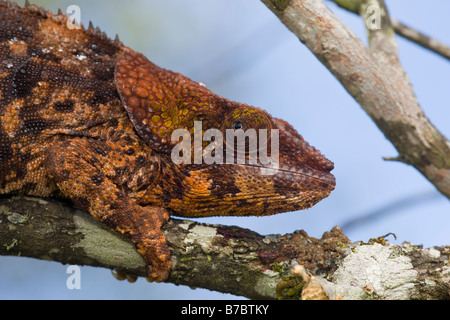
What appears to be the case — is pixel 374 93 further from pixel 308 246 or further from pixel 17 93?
pixel 17 93

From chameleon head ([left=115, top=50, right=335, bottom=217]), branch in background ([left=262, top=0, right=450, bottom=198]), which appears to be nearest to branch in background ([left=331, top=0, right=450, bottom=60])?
branch in background ([left=262, top=0, right=450, bottom=198])

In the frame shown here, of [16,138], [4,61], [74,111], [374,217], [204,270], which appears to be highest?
[4,61]

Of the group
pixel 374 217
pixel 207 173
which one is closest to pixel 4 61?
pixel 207 173

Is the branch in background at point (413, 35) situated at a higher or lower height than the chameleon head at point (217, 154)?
higher

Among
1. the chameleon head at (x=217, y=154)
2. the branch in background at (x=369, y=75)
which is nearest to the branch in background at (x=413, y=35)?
the branch in background at (x=369, y=75)

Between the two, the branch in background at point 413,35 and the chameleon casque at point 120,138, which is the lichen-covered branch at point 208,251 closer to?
the chameleon casque at point 120,138

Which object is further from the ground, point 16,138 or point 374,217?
point 16,138

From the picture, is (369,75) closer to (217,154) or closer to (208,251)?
(217,154)

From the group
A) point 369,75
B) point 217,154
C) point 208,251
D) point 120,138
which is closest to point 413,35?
point 369,75
